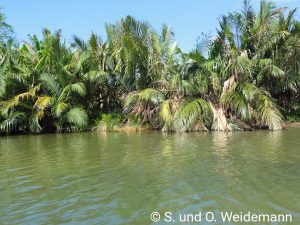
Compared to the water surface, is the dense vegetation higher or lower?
higher

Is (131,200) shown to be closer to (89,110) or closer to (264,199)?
(264,199)

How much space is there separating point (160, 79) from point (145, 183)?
528 inches

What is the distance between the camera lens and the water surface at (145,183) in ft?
18.4

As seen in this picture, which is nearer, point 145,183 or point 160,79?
point 145,183

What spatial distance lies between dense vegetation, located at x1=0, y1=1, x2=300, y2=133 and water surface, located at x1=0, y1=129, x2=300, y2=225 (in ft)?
19.8

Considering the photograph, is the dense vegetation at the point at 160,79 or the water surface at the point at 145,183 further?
the dense vegetation at the point at 160,79

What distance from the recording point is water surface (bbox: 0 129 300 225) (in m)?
5.62

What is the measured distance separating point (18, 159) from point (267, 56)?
43.6ft

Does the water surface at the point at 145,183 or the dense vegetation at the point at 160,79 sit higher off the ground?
the dense vegetation at the point at 160,79

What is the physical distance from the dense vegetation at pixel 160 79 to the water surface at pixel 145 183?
6032 mm

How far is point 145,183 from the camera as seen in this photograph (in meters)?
7.20

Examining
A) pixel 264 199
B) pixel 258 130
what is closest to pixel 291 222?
pixel 264 199

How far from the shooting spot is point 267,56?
64.7 feet

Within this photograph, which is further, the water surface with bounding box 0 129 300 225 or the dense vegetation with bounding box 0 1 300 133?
the dense vegetation with bounding box 0 1 300 133
